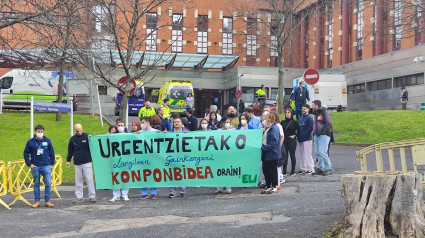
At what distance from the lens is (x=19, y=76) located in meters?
35.9

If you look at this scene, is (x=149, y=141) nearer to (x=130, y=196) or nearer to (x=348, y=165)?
(x=130, y=196)

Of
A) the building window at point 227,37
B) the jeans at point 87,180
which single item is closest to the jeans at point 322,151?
the jeans at point 87,180

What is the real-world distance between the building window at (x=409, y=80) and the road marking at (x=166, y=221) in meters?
28.0

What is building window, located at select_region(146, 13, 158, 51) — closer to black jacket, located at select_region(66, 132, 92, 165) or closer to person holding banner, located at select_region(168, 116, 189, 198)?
person holding banner, located at select_region(168, 116, 189, 198)

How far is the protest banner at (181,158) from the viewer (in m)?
12.2

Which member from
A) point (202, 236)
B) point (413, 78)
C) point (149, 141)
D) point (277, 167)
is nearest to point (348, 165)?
point (277, 167)

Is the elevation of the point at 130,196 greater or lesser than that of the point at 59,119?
lesser

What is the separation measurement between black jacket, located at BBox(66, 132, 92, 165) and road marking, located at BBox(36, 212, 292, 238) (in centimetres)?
283

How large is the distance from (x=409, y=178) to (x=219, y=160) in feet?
20.8

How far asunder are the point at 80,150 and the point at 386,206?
25.3ft

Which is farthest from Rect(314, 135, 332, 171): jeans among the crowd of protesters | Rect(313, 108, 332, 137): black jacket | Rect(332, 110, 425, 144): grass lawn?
Rect(332, 110, 425, 144): grass lawn

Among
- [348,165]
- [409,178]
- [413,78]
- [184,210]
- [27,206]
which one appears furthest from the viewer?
[413,78]

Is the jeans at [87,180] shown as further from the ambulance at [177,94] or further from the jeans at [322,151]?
the ambulance at [177,94]

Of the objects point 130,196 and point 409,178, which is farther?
point 130,196
